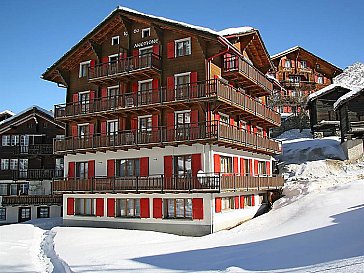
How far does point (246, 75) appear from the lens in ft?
93.1

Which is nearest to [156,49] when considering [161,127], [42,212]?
[161,127]

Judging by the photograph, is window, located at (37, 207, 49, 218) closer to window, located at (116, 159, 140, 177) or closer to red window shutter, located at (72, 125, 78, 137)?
red window shutter, located at (72, 125, 78, 137)

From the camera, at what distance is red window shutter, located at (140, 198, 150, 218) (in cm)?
2622

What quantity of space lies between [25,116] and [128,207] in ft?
70.9

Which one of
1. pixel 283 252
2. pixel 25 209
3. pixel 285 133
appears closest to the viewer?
pixel 283 252

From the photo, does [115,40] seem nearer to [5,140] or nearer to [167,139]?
[167,139]

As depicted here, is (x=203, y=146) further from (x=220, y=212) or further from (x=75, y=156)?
(x=75, y=156)

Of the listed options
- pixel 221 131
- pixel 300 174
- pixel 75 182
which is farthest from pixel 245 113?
pixel 75 182

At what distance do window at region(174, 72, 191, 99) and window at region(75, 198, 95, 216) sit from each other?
→ 34.8 ft

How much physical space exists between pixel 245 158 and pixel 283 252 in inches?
630

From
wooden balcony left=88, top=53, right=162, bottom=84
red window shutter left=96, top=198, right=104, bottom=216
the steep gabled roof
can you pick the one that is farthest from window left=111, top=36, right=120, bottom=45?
the steep gabled roof

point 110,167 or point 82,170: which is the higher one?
point 110,167

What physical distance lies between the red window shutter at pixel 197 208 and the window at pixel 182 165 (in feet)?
6.14

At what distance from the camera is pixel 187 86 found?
990 inches
